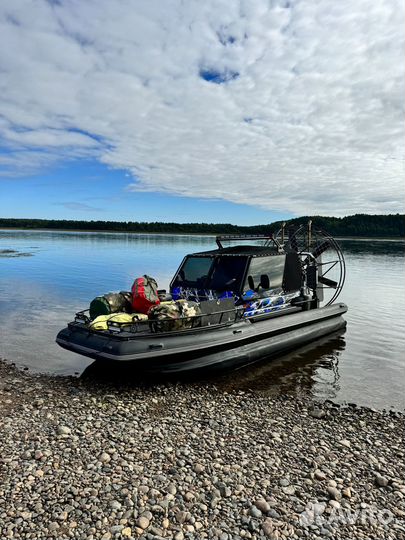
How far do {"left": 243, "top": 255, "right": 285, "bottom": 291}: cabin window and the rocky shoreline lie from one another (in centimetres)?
314

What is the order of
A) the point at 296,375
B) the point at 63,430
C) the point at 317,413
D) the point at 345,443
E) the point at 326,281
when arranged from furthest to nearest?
the point at 326,281
the point at 296,375
the point at 317,413
the point at 345,443
the point at 63,430

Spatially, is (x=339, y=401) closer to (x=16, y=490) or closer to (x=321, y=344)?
(x=321, y=344)

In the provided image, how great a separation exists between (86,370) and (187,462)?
12.9 ft

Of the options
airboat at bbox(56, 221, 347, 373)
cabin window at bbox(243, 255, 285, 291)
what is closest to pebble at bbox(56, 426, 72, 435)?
airboat at bbox(56, 221, 347, 373)

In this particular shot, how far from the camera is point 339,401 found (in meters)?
7.00

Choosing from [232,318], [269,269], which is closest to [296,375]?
[232,318]

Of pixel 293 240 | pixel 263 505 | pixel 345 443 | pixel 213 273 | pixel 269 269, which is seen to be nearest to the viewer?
pixel 263 505

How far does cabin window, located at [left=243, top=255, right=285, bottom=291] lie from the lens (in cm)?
902

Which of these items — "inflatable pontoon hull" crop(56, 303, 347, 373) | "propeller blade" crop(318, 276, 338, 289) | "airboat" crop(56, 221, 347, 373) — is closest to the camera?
"inflatable pontoon hull" crop(56, 303, 347, 373)

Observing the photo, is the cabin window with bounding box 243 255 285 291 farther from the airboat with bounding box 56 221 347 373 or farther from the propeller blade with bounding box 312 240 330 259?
the propeller blade with bounding box 312 240 330 259

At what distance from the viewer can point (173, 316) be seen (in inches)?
273

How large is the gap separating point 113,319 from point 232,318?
2.29 metres

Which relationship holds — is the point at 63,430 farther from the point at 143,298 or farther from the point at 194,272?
the point at 194,272

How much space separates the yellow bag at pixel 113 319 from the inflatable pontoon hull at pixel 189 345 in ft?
0.51
